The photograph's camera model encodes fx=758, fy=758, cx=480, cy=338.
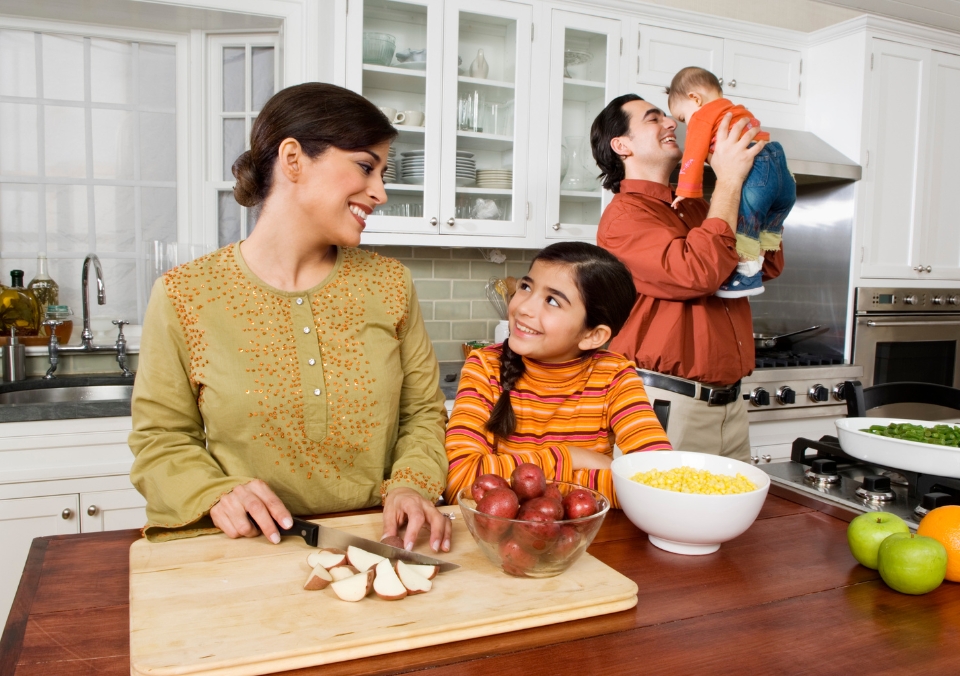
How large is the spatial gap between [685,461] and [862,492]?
44cm

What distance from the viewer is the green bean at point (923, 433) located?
4.77ft

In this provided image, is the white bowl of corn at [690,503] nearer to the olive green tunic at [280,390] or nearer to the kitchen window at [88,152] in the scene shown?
the olive green tunic at [280,390]

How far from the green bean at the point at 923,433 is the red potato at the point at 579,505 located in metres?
0.85

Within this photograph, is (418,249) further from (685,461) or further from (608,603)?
(608,603)

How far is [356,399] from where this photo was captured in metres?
1.38

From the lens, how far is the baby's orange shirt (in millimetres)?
2209

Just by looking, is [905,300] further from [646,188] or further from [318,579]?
[318,579]

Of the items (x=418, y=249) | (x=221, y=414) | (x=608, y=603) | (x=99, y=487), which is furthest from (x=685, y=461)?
(x=418, y=249)

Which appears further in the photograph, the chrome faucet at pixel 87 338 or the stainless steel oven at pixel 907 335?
the stainless steel oven at pixel 907 335

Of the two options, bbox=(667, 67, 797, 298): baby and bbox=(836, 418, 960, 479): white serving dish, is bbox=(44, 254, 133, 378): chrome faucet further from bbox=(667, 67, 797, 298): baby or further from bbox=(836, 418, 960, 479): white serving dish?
bbox=(836, 418, 960, 479): white serving dish

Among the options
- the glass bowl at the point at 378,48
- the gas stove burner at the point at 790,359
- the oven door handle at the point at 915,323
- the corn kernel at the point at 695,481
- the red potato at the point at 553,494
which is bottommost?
the gas stove burner at the point at 790,359

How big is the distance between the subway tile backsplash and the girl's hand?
1991 mm

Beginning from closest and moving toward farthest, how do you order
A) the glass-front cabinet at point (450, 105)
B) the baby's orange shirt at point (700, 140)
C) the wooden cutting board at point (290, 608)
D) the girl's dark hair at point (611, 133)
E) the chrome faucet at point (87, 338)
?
the wooden cutting board at point (290, 608), the baby's orange shirt at point (700, 140), the girl's dark hair at point (611, 133), the chrome faucet at point (87, 338), the glass-front cabinet at point (450, 105)

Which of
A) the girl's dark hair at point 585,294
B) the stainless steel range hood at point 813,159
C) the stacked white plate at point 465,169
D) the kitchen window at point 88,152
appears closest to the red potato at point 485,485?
the girl's dark hair at point 585,294
